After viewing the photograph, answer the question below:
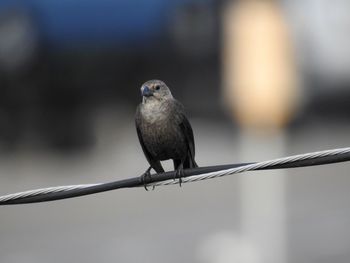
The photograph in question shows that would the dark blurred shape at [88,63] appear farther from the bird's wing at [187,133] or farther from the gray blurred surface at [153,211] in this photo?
the bird's wing at [187,133]

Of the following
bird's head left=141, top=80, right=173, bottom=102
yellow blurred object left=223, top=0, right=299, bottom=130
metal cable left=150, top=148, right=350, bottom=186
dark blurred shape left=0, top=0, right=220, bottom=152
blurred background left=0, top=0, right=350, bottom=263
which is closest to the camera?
metal cable left=150, top=148, right=350, bottom=186

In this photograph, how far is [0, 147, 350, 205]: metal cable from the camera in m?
4.16

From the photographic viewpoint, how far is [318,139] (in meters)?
21.5

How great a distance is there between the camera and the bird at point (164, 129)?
6473 mm

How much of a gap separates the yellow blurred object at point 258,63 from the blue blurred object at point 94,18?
4.89 ft

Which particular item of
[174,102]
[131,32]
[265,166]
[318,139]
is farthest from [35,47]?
[265,166]

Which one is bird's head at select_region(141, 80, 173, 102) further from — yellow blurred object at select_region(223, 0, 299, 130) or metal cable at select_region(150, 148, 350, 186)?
yellow blurred object at select_region(223, 0, 299, 130)

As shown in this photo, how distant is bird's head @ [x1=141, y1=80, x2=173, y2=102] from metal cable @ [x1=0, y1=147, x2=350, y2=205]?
1828 millimetres

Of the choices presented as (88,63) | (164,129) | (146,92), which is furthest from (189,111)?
(164,129)

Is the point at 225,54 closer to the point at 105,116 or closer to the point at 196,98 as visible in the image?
the point at 196,98

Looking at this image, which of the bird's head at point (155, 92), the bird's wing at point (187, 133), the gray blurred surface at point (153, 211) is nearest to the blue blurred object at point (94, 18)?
the gray blurred surface at point (153, 211)

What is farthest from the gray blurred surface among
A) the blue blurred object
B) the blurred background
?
the blue blurred object

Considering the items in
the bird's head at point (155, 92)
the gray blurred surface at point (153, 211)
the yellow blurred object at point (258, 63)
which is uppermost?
the yellow blurred object at point (258, 63)

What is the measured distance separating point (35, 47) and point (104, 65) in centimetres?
172
